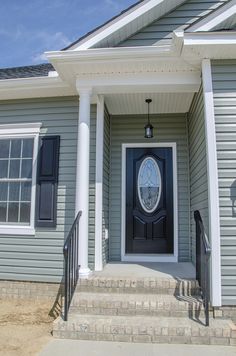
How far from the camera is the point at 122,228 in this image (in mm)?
5508

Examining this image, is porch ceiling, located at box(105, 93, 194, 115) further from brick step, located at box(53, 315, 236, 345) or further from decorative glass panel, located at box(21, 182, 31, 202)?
brick step, located at box(53, 315, 236, 345)

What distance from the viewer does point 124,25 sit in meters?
4.41

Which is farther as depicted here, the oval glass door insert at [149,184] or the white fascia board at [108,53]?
the oval glass door insert at [149,184]

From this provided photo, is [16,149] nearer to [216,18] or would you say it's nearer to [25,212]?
[25,212]

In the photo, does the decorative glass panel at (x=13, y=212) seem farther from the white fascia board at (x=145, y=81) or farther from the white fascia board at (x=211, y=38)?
the white fascia board at (x=211, y=38)

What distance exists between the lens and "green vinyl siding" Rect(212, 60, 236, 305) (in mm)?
3672

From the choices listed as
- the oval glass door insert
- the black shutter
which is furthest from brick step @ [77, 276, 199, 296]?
the oval glass door insert

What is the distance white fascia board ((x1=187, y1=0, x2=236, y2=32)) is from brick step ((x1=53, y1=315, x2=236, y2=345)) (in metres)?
3.39

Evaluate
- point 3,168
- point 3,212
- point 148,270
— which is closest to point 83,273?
point 148,270

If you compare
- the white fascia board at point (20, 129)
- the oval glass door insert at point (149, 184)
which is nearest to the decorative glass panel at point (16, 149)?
the white fascia board at point (20, 129)

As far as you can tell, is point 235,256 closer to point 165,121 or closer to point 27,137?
point 165,121

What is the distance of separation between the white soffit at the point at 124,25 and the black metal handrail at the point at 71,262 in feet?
7.46

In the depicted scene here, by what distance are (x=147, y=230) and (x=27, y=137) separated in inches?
97.9

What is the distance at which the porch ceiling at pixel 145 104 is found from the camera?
4.95m
